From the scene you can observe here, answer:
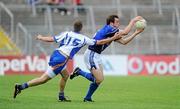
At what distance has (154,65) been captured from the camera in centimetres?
3712

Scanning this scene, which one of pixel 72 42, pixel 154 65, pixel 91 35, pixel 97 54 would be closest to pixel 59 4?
pixel 91 35

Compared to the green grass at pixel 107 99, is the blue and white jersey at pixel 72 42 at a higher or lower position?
higher

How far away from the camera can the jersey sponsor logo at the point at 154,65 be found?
122 feet

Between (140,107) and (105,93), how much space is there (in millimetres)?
5761

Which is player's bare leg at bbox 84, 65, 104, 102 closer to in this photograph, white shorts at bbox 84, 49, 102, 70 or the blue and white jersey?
white shorts at bbox 84, 49, 102, 70

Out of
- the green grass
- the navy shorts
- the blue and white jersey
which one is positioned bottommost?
the green grass

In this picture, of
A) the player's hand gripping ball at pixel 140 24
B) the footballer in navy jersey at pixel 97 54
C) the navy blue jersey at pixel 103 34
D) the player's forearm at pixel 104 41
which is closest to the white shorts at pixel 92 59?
the footballer in navy jersey at pixel 97 54

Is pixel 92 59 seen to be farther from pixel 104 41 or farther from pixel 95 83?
pixel 104 41

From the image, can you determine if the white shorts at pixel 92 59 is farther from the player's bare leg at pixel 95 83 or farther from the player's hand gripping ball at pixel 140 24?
the player's hand gripping ball at pixel 140 24

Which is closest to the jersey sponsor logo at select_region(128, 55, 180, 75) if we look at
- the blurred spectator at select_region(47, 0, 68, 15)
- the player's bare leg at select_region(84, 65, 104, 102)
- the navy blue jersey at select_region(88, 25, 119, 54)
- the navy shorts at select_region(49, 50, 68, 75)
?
the blurred spectator at select_region(47, 0, 68, 15)

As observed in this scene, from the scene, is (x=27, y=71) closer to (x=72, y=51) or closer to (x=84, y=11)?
(x=84, y=11)

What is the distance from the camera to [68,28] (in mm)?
37625

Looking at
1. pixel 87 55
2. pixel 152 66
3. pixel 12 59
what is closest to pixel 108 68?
pixel 152 66

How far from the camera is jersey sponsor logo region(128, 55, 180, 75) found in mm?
37062
